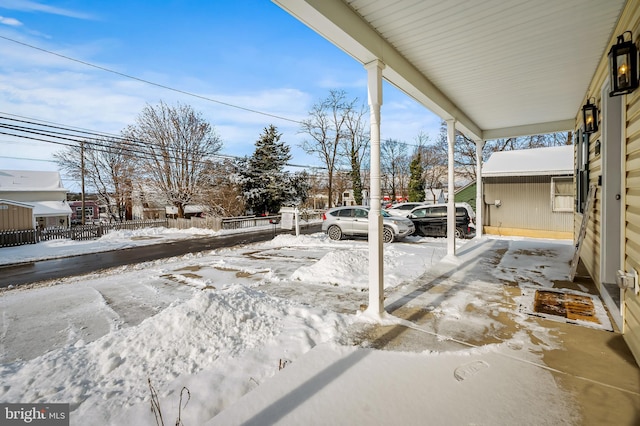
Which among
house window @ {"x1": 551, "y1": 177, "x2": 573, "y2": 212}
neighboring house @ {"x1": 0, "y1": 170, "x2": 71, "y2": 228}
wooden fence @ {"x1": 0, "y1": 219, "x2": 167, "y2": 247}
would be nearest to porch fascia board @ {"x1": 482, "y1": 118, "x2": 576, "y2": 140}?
house window @ {"x1": 551, "y1": 177, "x2": 573, "y2": 212}

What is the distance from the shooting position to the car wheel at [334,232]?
11.5 metres

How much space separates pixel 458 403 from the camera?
2004 mm

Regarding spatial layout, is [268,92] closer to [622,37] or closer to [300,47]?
[300,47]

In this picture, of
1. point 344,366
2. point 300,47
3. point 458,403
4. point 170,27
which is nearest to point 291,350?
point 344,366

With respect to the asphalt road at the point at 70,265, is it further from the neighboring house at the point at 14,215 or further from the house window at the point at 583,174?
the house window at the point at 583,174

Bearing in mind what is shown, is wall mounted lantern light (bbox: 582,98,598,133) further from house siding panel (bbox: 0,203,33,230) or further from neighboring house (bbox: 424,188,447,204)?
house siding panel (bbox: 0,203,33,230)

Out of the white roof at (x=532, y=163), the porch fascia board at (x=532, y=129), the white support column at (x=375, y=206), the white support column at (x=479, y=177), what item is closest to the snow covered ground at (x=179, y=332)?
the white support column at (x=375, y=206)

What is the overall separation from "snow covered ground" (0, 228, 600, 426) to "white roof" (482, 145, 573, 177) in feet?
19.9

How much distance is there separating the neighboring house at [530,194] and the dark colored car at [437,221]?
6.51ft

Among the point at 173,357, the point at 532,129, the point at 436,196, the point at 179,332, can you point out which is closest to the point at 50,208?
the point at 179,332

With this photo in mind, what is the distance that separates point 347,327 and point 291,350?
31.3 inches

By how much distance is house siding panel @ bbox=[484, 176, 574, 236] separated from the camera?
37.5ft

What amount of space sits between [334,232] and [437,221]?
397 centimetres

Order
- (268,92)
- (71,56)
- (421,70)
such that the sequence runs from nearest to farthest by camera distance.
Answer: (421,70) → (71,56) → (268,92)
